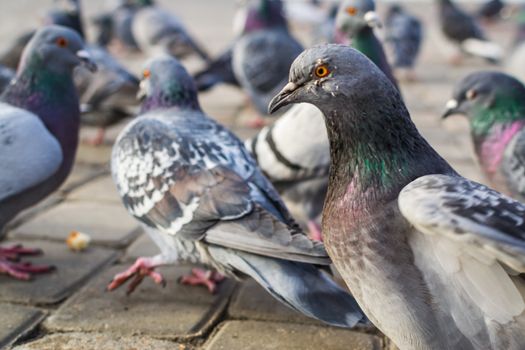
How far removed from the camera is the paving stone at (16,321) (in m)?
2.58

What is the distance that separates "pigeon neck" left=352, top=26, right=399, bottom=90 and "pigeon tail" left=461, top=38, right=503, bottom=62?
6148mm

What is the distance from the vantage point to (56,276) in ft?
10.3

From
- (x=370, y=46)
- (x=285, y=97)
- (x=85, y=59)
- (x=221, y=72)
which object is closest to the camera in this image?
(x=285, y=97)

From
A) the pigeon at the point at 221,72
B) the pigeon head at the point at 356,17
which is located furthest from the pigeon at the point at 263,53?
the pigeon head at the point at 356,17

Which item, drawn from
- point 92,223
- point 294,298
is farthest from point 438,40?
point 294,298

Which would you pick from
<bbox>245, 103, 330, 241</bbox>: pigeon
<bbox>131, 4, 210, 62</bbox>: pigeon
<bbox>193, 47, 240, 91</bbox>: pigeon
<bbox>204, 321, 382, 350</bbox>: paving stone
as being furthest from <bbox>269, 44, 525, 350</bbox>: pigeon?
<bbox>131, 4, 210, 62</bbox>: pigeon

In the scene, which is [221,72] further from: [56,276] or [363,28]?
[56,276]

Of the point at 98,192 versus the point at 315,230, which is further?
the point at 98,192

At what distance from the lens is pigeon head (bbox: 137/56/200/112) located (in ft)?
11.1

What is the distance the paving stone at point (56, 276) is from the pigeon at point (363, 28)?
1905 millimetres

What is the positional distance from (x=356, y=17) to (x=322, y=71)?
2.25 m

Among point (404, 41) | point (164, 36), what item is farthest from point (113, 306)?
point (404, 41)

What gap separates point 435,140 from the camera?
18.8 ft

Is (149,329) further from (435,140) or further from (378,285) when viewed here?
(435,140)
